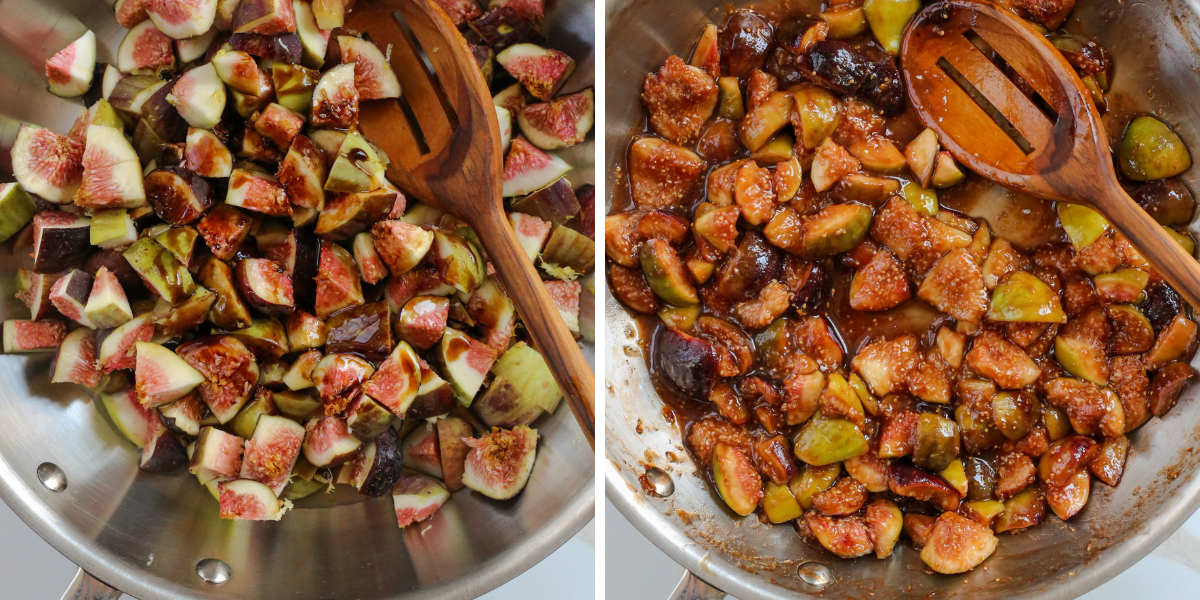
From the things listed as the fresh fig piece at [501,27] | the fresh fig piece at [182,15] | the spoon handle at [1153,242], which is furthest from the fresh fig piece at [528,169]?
the spoon handle at [1153,242]

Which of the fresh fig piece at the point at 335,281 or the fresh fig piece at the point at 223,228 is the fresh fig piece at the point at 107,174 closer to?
the fresh fig piece at the point at 223,228

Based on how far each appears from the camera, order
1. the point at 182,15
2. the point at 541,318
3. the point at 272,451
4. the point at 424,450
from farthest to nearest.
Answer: the point at 424,450, the point at 272,451, the point at 182,15, the point at 541,318

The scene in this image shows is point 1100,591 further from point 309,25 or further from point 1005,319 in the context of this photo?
point 309,25

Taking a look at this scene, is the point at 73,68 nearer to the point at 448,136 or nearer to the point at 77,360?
the point at 77,360

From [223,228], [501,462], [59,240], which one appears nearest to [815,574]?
[501,462]

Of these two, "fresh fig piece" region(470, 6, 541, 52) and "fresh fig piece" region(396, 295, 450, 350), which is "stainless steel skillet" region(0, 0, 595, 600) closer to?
"fresh fig piece" region(470, 6, 541, 52)

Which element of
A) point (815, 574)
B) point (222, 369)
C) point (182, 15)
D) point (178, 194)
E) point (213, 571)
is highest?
point (182, 15)

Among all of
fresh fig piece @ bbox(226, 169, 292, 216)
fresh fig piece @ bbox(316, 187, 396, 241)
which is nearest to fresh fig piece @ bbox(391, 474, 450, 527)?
fresh fig piece @ bbox(316, 187, 396, 241)

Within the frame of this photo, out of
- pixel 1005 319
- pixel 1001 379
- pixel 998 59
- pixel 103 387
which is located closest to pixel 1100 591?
pixel 1001 379
